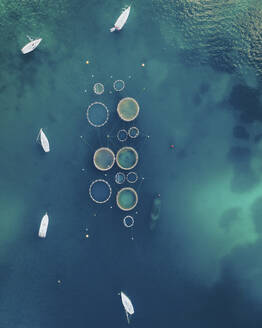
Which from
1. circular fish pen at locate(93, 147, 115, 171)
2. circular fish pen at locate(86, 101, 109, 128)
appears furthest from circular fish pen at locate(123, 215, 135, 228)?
circular fish pen at locate(86, 101, 109, 128)

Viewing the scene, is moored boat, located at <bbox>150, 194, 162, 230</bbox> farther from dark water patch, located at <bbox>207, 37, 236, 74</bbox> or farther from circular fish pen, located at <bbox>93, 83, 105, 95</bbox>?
dark water patch, located at <bbox>207, 37, 236, 74</bbox>

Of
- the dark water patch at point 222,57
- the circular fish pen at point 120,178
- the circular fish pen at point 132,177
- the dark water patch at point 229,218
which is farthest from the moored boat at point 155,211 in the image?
the dark water patch at point 222,57

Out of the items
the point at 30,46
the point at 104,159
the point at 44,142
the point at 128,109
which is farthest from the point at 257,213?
the point at 30,46

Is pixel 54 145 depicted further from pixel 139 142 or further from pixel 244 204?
pixel 244 204

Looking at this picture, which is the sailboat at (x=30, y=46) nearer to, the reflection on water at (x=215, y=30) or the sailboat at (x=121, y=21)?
the sailboat at (x=121, y=21)

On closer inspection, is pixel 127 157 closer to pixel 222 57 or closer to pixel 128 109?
pixel 128 109
